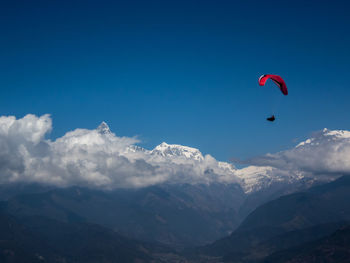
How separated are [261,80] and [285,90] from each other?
32.6ft

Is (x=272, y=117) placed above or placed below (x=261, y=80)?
below

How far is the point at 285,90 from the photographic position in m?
136

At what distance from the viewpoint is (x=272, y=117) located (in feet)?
434

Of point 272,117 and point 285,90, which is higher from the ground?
point 285,90

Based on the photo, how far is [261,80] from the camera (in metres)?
135

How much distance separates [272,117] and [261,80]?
47.3ft

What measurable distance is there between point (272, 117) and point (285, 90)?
12.3m
